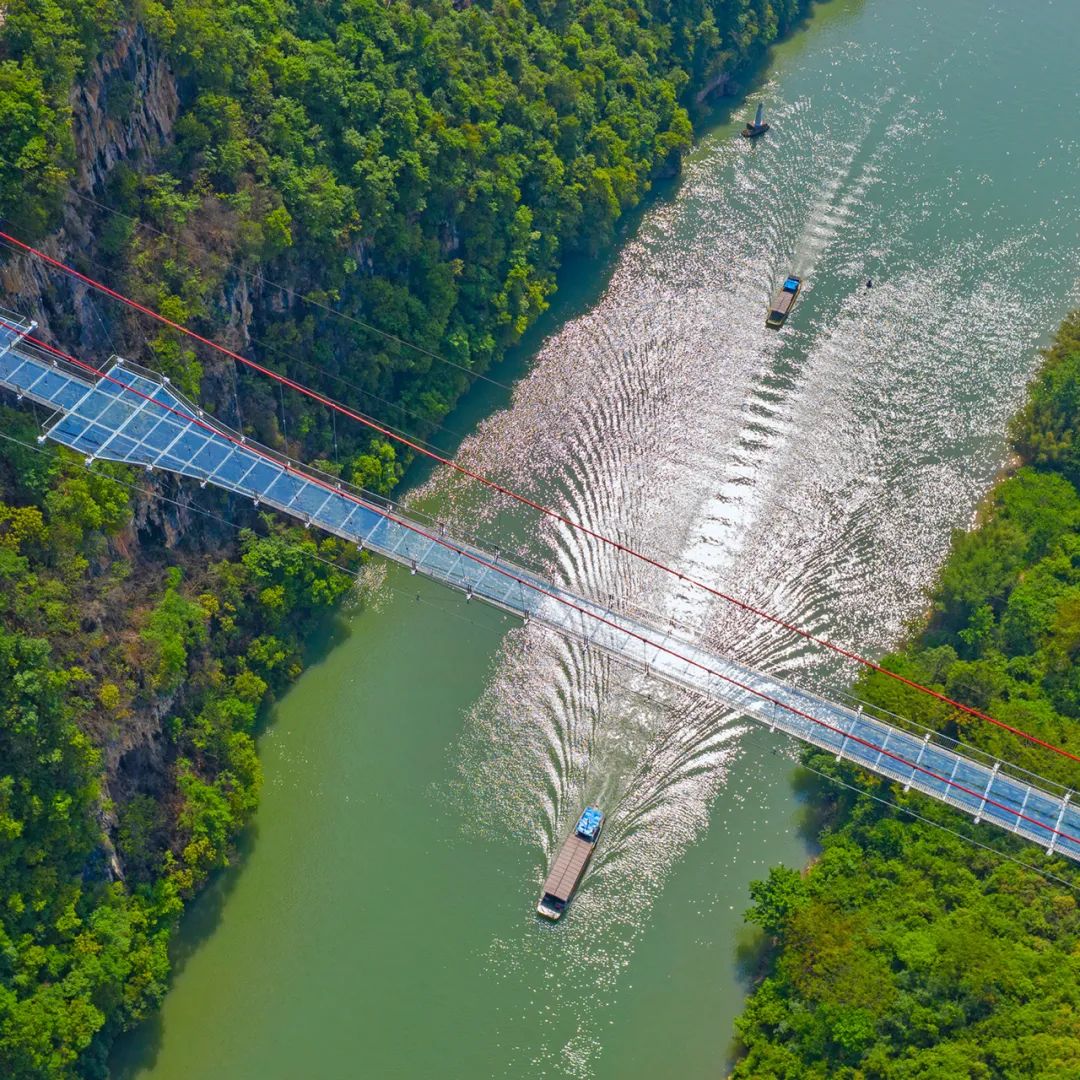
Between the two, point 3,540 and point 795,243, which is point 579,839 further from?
point 795,243

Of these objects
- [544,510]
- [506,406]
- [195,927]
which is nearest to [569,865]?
[195,927]

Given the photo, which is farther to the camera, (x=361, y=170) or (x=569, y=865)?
(x=361, y=170)

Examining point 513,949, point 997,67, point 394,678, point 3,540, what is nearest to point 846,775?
point 513,949

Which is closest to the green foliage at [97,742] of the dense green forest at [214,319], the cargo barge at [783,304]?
the dense green forest at [214,319]

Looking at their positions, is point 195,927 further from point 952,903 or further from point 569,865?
point 952,903

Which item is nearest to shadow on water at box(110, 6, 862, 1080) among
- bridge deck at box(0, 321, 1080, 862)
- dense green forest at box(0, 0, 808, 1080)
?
dense green forest at box(0, 0, 808, 1080)

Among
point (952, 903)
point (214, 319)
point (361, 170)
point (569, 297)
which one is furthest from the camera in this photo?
point (569, 297)
